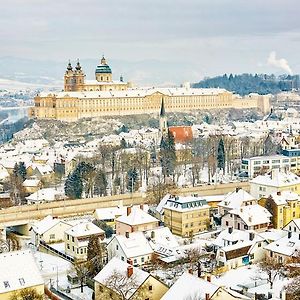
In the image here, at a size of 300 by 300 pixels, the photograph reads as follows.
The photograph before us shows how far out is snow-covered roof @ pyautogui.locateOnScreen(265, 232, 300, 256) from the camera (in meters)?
24.0

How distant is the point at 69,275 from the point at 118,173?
2414 centimetres

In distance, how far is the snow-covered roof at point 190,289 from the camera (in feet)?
58.6

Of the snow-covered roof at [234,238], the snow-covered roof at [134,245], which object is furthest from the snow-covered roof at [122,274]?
the snow-covered roof at [234,238]

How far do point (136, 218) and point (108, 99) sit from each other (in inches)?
2299

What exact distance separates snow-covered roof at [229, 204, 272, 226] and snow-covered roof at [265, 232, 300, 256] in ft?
12.6

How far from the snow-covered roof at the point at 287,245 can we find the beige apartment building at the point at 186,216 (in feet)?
21.7

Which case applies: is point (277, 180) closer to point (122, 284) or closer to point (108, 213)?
point (108, 213)

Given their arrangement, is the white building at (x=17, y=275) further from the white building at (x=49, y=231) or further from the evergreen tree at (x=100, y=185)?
the evergreen tree at (x=100, y=185)

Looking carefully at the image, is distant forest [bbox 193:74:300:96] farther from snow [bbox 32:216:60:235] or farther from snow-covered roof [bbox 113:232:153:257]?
snow-covered roof [bbox 113:232:153:257]

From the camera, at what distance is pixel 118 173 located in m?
48.8

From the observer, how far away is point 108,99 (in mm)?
86812

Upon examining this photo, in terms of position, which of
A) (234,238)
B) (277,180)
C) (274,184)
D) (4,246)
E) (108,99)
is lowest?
(4,246)

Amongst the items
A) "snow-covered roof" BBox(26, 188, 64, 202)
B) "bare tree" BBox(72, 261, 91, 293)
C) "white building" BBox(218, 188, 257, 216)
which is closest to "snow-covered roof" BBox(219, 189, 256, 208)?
"white building" BBox(218, 188, 257, 216)

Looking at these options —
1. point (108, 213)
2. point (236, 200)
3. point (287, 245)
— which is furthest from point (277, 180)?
point (287, 245)
